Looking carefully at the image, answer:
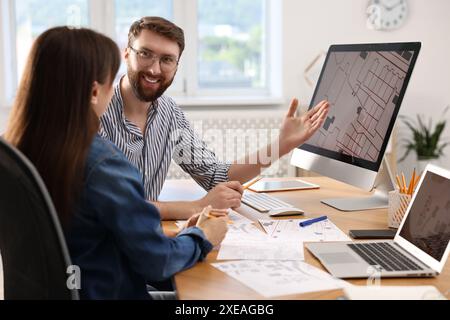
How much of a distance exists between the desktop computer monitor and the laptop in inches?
12.7

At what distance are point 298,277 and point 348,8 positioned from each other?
122 inches

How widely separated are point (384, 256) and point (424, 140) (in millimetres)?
2845

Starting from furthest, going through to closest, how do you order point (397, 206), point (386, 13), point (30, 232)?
point (386, 13)
point (397, 206)
point (30, 232)

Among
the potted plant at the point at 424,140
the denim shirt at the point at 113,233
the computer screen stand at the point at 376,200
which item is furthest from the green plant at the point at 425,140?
the denim shirt at the point at 113,233

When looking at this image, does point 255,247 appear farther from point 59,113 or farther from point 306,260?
point 59,113

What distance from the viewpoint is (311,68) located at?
4.03 m

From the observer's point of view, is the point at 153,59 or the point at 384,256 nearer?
the point at 384,256

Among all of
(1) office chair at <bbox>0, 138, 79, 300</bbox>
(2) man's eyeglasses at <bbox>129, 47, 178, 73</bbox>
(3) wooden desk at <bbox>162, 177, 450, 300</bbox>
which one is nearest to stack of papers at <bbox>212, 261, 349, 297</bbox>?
(3) wooden desk at <bbox>162, 177, 450, 300</bbox>

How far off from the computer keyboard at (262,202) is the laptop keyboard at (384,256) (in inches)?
16.4

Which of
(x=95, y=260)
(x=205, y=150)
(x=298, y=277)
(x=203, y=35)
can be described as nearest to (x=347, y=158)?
(x=205, y=150)

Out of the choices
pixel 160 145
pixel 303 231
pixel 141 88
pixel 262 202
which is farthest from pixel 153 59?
pixel 303 231

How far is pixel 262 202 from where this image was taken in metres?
1.91

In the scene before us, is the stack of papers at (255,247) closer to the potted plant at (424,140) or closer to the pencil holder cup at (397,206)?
the pencil holder cup at (397,206)

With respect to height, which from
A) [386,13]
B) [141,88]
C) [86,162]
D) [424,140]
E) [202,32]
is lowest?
[424,140]
